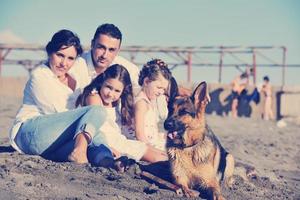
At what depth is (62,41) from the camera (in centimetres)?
570

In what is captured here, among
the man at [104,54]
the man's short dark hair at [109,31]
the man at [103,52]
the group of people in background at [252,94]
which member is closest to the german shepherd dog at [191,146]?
the man at [104,54]

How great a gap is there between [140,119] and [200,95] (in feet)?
2.82

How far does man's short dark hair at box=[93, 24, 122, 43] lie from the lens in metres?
6.07

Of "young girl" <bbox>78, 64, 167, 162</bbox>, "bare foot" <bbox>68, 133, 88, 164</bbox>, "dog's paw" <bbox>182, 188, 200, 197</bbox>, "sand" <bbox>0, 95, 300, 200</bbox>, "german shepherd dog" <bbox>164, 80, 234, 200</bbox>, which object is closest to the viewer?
"sand" <bbox>0, 95, 300, 200</bbox>

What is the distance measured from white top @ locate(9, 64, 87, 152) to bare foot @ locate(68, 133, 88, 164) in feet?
1.84

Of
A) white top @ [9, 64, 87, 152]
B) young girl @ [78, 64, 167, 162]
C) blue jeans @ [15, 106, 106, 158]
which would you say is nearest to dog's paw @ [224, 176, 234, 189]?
young girl @ [78, 64, 167, 162]

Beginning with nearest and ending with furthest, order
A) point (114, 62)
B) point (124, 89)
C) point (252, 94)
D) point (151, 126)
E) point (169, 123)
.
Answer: point (169, 123)
point (124, 89)
point (151, 126)
point (114, 62)
point (252, 94)

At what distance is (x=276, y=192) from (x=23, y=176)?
283cm

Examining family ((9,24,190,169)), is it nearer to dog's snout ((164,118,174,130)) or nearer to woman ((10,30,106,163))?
woman ((10,30,106,163))

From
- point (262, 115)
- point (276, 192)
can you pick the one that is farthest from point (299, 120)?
point (276, 192)

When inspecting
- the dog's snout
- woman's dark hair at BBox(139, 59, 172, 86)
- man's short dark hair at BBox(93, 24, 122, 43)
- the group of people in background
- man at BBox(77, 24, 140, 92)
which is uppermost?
man's short dark hair at BBox(93, 24, 122, 43)

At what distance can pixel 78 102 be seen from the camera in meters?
5.75

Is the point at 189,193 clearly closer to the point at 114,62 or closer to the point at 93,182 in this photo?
the point at 93,182

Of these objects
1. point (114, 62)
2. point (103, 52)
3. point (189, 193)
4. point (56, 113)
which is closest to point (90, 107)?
point (56, 113)
